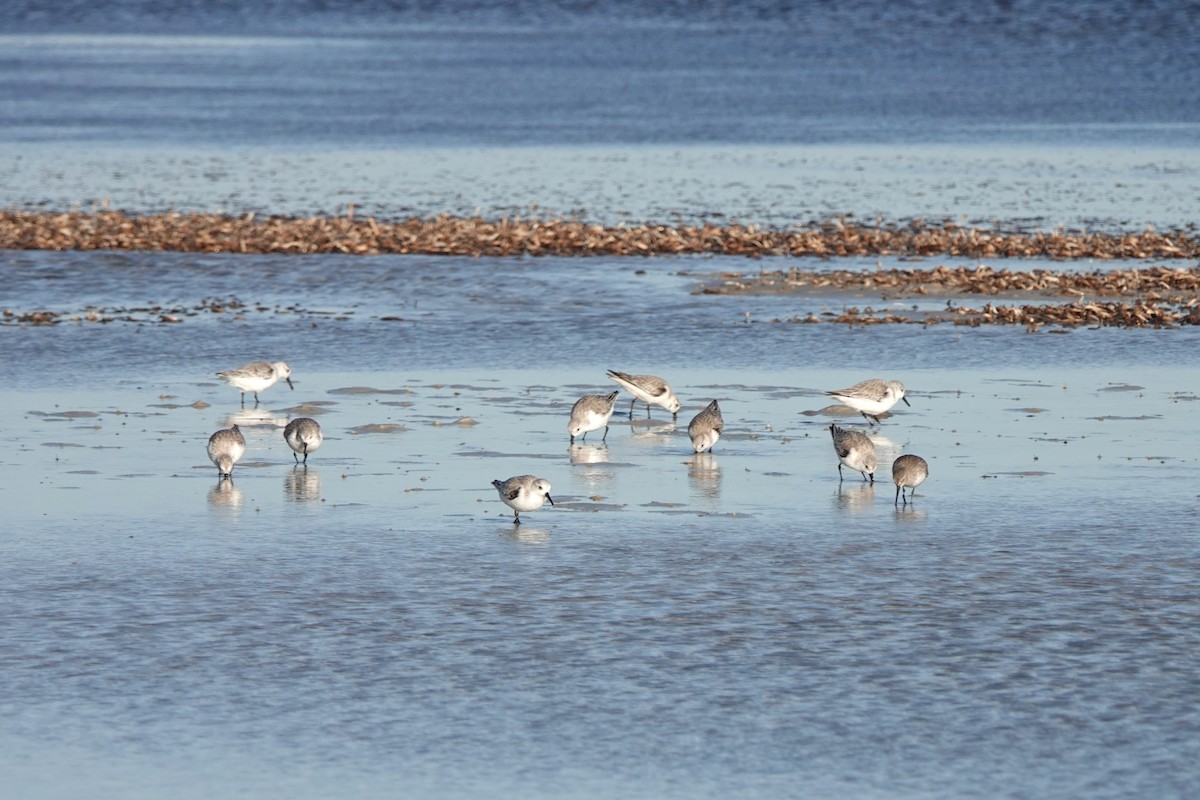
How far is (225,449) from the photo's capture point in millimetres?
16438

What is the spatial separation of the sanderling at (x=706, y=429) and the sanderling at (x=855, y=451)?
4.93ft

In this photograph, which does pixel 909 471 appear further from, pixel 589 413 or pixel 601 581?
pixel 589 413

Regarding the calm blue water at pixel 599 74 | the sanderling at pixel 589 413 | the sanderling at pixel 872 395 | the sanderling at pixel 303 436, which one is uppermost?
the calm blue water at pixel 599 74

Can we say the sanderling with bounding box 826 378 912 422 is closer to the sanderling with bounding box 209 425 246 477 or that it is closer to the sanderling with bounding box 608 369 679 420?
the sanderling with bounding box 608 369 679 420

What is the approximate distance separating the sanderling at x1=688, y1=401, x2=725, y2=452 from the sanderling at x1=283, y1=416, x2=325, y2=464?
3393 mm

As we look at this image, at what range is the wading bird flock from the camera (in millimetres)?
15016

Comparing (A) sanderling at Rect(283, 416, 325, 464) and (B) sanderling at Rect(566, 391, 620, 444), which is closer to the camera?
(A) sanderling at Rect(283, 416, 325, 464)

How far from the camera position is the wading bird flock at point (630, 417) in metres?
15.0

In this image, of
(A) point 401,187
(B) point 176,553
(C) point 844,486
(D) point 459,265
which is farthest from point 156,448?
(A) point 401,187

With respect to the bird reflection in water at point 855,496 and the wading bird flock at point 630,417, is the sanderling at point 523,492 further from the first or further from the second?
the bird reflection in water at point 855,496

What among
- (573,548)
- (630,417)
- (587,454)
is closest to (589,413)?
(587,454)

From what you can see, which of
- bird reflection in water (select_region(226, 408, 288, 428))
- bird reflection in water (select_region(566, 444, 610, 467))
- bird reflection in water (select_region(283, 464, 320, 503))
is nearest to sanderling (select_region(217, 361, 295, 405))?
bird reflection in water (select_region(226, 408, 288, 428))

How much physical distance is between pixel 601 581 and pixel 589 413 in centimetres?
486

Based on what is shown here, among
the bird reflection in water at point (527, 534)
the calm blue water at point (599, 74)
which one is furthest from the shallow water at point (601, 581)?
the calm blue water at point (599, 74)
